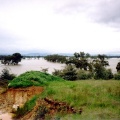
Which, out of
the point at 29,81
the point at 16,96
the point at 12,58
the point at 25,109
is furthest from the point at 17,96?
the point at 12,58

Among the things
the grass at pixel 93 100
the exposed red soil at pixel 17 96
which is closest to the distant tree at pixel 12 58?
the exposed red soil at pixel 17 96

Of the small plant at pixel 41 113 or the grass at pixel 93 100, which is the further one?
the small plant at pixel 41 113

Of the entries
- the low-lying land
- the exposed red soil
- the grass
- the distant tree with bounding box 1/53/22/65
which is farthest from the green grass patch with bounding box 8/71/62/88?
the distant tree with bounding box 1/53/22/65

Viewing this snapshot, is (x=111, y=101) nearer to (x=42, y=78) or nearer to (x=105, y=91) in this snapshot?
(x=105, y=91)

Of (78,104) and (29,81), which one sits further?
(29,81)

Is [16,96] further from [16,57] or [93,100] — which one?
[16,57]

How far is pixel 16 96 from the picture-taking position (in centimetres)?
2178

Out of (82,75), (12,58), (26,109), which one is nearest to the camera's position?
A: (26,109)

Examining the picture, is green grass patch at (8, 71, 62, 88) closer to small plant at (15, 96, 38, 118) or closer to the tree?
small plant at (15, 96, 38, 118)

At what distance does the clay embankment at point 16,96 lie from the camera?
20797mm

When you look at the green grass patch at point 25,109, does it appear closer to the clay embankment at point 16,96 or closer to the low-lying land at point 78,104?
the low-lying land at point 78,104

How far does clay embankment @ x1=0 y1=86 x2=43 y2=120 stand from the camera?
20.8m

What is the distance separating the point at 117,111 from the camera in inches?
501

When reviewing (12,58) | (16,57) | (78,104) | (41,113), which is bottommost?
(41,113)
